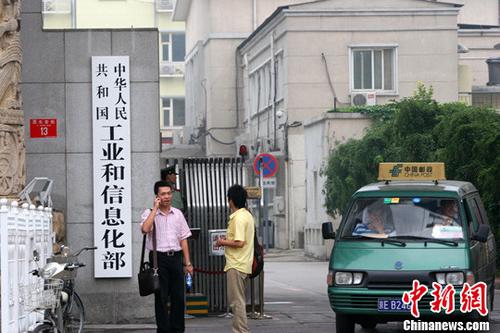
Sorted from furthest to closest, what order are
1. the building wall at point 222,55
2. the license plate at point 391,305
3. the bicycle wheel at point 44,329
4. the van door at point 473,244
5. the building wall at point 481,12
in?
the building wall at point 481,12
the building wall at point 222,55
the van door at point 473,244
the license plate at point 391,305
the bicycle wheel at point 44,329

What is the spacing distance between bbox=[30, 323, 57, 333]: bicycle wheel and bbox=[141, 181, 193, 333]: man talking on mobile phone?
1.70 meters

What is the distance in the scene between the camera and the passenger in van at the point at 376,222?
656 inches

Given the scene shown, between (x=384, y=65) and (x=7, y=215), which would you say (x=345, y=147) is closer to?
(x=384, y=65)

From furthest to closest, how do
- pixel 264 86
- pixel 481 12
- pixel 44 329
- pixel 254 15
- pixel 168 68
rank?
pixel 168 68
pixel 481 12
pixel 254 15
pixel 264 86
pixel 44 329

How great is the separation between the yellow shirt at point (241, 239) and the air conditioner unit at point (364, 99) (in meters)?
30.7

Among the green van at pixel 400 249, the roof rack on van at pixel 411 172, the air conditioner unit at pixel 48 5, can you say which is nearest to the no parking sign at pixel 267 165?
the air conditioner unit at pixel 48 5

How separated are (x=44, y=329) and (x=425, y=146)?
2138 centimetres

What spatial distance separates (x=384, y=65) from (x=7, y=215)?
35.9 meters

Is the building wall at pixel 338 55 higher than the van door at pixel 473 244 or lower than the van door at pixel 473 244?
higher

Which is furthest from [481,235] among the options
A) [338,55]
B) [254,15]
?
[254,15]

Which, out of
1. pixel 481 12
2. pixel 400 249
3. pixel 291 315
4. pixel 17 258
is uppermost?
pixel 481 12

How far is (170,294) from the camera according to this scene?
15.7 m

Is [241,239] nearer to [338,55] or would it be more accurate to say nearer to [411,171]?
[411,171]

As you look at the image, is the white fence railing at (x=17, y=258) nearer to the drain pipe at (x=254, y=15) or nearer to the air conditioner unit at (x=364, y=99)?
the air conditioner unit at (x=364, y=99)
